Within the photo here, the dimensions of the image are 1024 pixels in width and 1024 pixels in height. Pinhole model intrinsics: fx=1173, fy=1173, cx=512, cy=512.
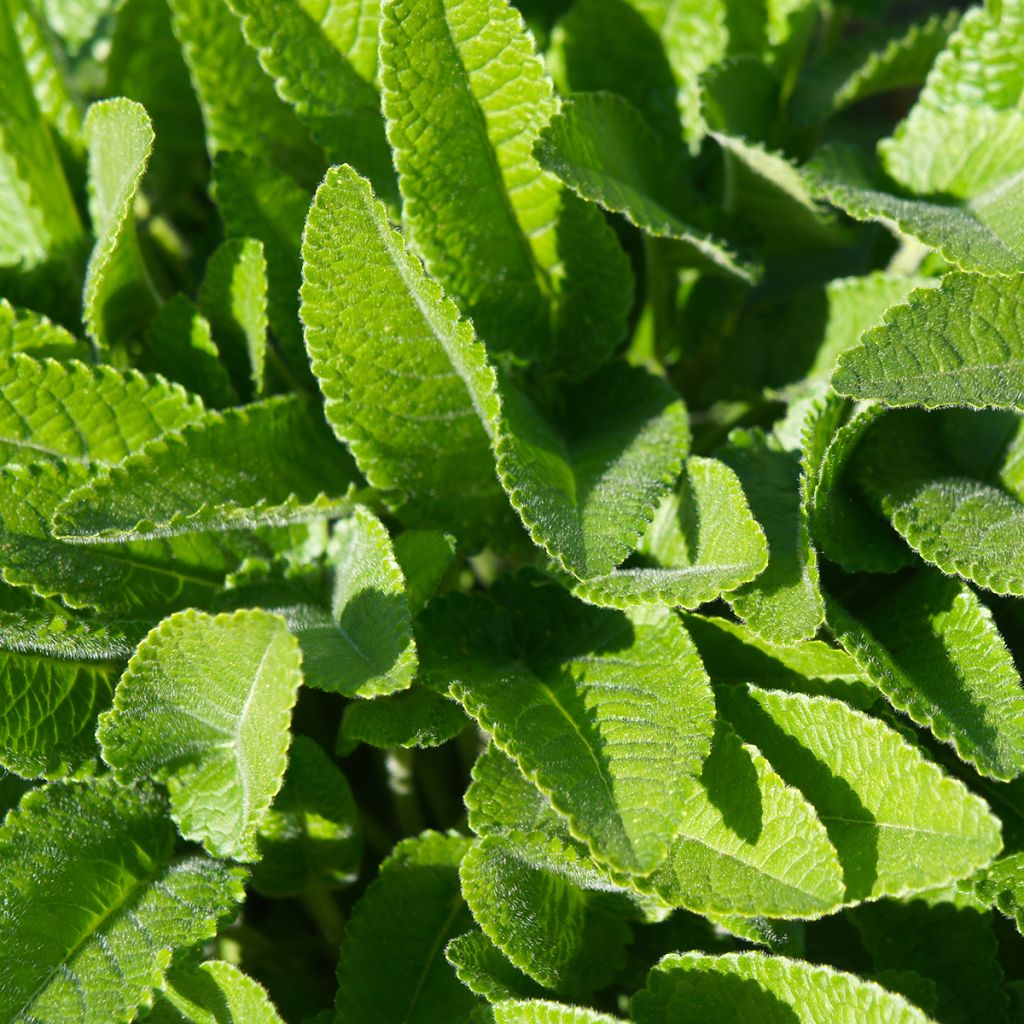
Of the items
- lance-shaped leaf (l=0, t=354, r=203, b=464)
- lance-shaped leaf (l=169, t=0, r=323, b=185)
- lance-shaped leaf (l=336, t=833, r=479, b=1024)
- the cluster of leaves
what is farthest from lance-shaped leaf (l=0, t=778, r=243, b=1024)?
lance-shaped leaf (l=169, t=0, r=323, b=185)

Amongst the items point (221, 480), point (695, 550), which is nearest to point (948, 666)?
point (695, 550)

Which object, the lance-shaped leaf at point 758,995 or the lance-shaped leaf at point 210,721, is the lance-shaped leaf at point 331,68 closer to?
the lance-shaped leaf at point 210,721

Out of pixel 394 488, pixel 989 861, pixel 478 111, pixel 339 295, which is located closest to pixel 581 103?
pixel 478 111

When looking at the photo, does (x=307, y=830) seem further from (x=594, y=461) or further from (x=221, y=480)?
(x=594, y=461)

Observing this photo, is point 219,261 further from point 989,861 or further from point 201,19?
point 989,861

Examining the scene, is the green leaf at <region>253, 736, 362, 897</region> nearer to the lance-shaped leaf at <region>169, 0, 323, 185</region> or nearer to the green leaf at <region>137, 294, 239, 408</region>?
the green leaf at <region>137, 294, 239, 408</region>
